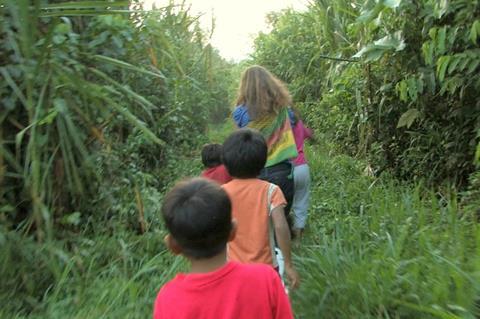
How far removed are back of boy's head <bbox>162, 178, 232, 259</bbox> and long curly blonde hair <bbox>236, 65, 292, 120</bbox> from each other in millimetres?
2122

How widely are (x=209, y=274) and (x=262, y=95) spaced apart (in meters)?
2.25

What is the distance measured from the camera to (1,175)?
3254mm

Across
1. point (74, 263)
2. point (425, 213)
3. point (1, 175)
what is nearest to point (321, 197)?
point (425, 213)

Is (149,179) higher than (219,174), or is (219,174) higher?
(219,174)

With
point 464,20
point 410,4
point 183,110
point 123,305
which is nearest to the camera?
point 123,305

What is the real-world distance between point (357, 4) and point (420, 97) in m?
1.90

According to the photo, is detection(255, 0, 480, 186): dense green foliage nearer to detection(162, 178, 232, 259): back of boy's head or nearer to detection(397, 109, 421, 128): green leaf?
detection(397, 109, 421, 128): green leaf

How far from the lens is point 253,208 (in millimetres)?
2633

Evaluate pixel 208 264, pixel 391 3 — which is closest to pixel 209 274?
pixel 208 264

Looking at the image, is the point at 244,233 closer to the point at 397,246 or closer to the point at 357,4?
the point at 397,246

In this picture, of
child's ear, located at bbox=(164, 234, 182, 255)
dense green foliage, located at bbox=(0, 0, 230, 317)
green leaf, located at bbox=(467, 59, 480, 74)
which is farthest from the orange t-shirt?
green leaf, located at bbox=(467, 59, 480, 74)

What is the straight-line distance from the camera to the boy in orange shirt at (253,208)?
2.62 metres

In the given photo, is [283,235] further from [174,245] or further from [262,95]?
[262,95]

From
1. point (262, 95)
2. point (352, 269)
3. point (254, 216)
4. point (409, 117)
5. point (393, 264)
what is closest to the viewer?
point (254, 216)
